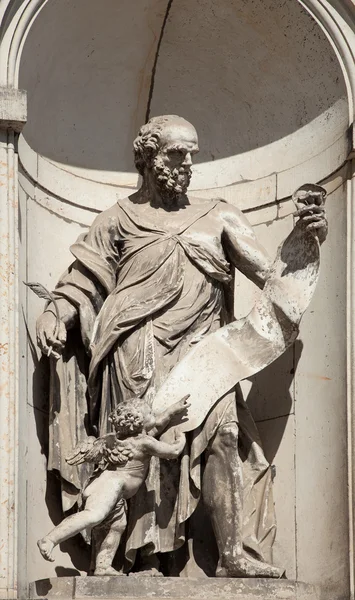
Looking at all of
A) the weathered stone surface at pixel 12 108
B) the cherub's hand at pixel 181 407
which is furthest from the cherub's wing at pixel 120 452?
the weathered stone surface at pixel 12 108

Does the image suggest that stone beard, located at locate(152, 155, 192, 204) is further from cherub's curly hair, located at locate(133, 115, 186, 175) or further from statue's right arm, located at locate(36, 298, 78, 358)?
statue's right arm, located at locate(36, 298, 78, 358)

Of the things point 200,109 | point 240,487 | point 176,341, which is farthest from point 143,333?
point 200,109

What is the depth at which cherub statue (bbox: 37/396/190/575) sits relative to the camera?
35.9 ft

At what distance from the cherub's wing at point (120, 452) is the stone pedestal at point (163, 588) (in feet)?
1.93

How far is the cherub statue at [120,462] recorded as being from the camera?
10938 mm

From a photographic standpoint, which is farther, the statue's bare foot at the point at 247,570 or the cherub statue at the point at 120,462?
the statue's bare foot at the point at 247,570

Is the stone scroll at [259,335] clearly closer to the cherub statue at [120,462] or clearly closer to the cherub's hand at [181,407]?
the cherub's hand at [181,407]

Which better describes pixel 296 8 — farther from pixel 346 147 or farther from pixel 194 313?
pixel 194 313

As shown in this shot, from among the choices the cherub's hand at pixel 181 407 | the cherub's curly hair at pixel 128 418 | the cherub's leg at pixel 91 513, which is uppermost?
the cherub's hand at pixel 181 407

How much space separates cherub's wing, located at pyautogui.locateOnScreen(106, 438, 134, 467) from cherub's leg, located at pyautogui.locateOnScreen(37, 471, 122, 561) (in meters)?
0.07

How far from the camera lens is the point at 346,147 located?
12.0 meters

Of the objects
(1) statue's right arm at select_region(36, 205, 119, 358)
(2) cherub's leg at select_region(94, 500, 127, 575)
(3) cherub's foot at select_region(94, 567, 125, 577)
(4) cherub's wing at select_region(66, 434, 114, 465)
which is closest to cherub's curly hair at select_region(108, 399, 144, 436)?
(4) cherub's wing at select_region(66, 434, 114, 465)

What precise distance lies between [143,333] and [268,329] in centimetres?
66

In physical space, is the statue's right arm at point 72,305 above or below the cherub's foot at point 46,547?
above
